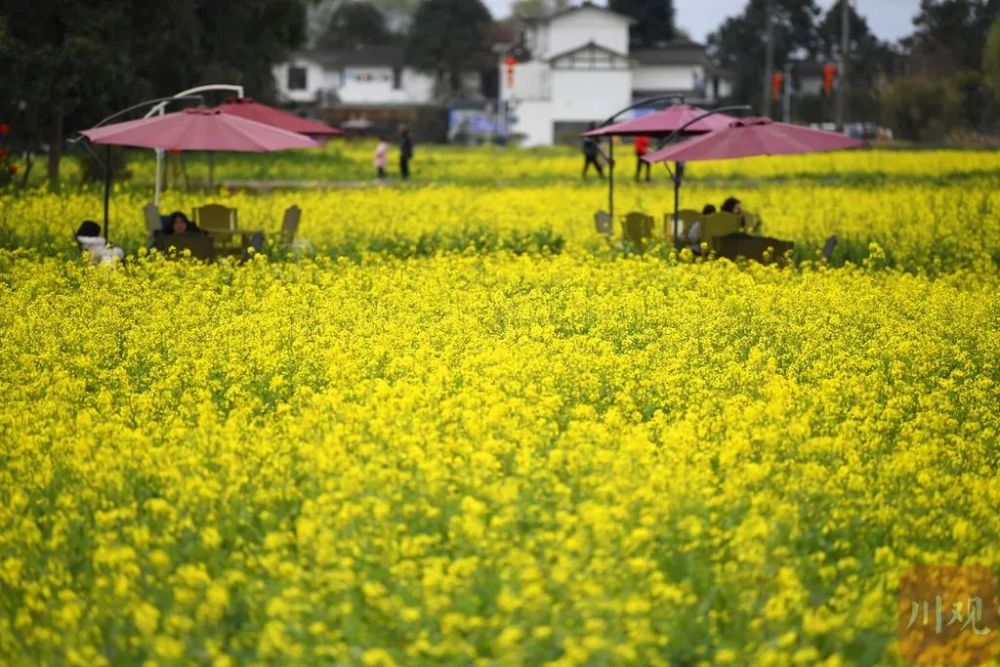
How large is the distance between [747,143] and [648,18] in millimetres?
82081

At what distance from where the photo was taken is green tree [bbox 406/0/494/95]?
320 feet

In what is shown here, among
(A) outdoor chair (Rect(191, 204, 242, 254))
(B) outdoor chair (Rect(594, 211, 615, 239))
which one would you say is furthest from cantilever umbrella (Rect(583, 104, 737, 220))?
(A) outdoor chair (Rect(191, 204, 242, 254))

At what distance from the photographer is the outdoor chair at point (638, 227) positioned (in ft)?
72.9

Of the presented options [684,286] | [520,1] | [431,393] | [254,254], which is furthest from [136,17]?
[520,1]

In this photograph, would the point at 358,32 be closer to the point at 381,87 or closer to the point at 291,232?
the point at 381,87

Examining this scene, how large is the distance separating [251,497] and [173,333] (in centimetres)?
585

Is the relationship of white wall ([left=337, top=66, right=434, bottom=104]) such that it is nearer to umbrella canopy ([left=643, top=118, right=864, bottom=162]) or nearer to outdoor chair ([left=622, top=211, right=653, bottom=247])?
outdoor chair ([left=622, top=211, right=653, bottom=247])

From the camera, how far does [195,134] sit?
20.3 meters

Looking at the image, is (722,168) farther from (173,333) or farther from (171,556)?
(171,556)

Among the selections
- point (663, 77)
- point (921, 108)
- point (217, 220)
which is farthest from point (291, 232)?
point (663, 77)

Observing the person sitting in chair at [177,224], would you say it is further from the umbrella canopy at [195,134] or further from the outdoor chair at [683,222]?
the outdoor chair at [683,222]

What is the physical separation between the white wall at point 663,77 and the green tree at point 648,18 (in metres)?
8.21

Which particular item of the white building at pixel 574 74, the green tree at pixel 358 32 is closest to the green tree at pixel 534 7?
the green tree at pixel 358 32

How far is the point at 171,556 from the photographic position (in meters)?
7.96
